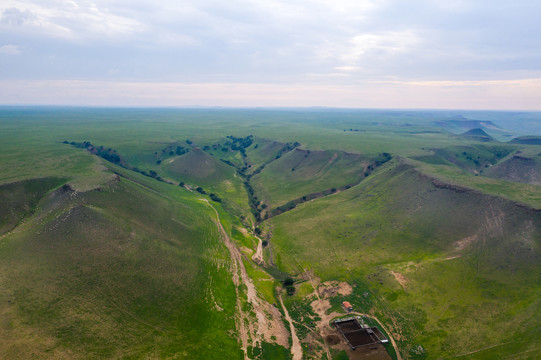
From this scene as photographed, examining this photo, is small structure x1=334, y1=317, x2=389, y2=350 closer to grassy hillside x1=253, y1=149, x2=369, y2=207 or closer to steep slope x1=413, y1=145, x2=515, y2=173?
grassy hillside x1=253, y1=149, x2=369, y2=207

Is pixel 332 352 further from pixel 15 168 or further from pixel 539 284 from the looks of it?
pixel 15 168

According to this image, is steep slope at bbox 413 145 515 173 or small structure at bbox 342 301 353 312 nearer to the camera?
small structure at bbox 342 301 353 312

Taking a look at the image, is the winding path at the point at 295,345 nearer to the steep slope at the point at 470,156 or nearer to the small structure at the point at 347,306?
the small structure at the point at 347,306

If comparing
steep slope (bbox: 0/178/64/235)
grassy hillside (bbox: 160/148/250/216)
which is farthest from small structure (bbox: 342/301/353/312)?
steep slope (bbox: 0/178/64/235)

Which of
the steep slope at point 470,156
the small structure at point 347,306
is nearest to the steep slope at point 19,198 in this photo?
the small structure at point 347,306

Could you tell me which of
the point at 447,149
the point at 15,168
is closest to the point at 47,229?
the point at 15,168

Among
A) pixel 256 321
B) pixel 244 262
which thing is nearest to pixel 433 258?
pixel 256 321
